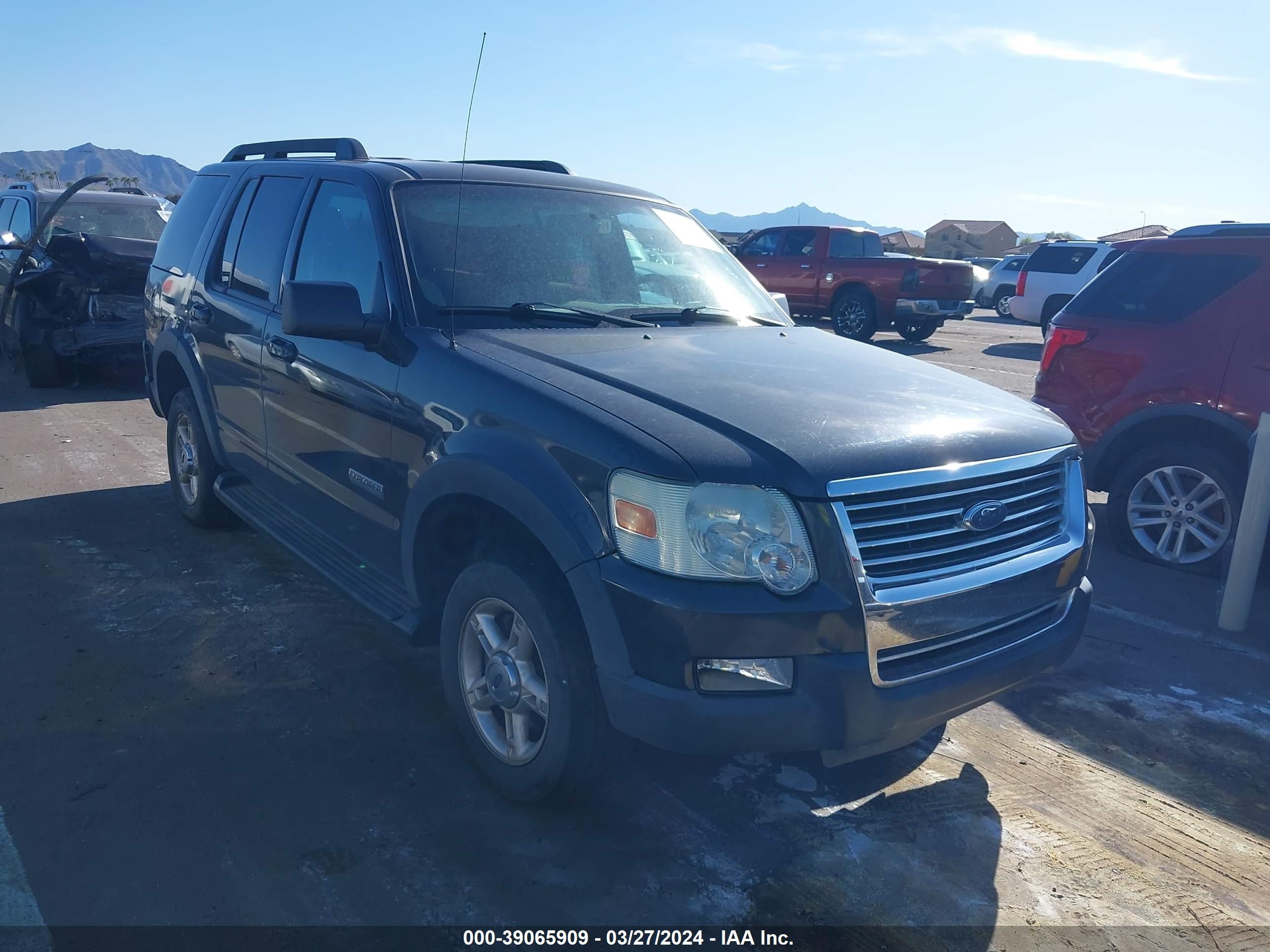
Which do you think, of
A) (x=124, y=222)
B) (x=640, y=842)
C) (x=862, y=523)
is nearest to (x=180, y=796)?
(x=640, y=842)

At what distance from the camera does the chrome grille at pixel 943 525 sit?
8.89 ft

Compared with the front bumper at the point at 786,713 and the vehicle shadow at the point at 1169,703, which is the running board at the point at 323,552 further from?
the vehicle shadow at the point at 1169,703

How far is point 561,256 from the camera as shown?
13.5 feet

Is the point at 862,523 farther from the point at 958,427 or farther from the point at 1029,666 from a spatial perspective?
the point at 1029,666

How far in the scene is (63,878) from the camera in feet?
9.30

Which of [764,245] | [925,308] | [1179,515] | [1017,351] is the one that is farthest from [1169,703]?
[764,245]

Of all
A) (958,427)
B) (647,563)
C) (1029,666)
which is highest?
(958,427)

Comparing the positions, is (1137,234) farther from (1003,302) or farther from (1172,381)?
(1172,381)

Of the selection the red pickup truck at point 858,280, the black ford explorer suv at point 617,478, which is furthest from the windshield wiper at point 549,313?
the red pickup truck at point 858,280

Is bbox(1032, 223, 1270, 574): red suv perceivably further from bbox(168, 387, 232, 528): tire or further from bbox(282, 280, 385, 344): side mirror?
bbox(168, 387, 232, 528): tire

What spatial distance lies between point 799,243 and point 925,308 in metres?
2.77

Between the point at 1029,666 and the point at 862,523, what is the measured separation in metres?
0.85

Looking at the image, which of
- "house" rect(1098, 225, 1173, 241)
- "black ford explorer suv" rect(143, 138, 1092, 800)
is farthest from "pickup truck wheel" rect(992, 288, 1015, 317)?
"black ford explorer suv" rect(143, 138, 1092, 800)

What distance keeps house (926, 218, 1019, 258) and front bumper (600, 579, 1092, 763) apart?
72188 millimetres
